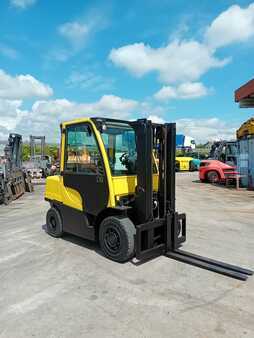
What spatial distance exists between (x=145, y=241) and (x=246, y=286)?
1.54 m

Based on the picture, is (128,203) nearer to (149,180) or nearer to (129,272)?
(149,180)

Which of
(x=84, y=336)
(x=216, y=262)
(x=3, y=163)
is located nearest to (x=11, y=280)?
(x=84, y=336)

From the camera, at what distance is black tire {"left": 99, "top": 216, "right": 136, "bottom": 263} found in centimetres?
454

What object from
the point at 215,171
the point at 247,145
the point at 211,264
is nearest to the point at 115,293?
the point at 211,264

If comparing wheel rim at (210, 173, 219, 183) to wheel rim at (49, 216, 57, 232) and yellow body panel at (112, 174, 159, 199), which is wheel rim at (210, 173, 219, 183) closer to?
wheel rim at (49, 216, 57, 232)

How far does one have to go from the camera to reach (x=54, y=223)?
6.22 metres

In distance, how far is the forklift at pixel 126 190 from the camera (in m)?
4.61

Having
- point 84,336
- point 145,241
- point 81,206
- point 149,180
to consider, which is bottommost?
point 84,336

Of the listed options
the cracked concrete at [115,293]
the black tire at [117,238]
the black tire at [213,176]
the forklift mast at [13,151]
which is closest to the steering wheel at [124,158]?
the black tire at [117,238]

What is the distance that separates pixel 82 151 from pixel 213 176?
524 inches

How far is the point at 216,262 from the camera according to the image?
15.1 feet

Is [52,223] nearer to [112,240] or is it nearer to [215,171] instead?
[112,240]

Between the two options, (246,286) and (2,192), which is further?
(2,192)

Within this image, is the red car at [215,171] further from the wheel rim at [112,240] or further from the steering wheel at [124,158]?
the wheel rim at [112,240]
